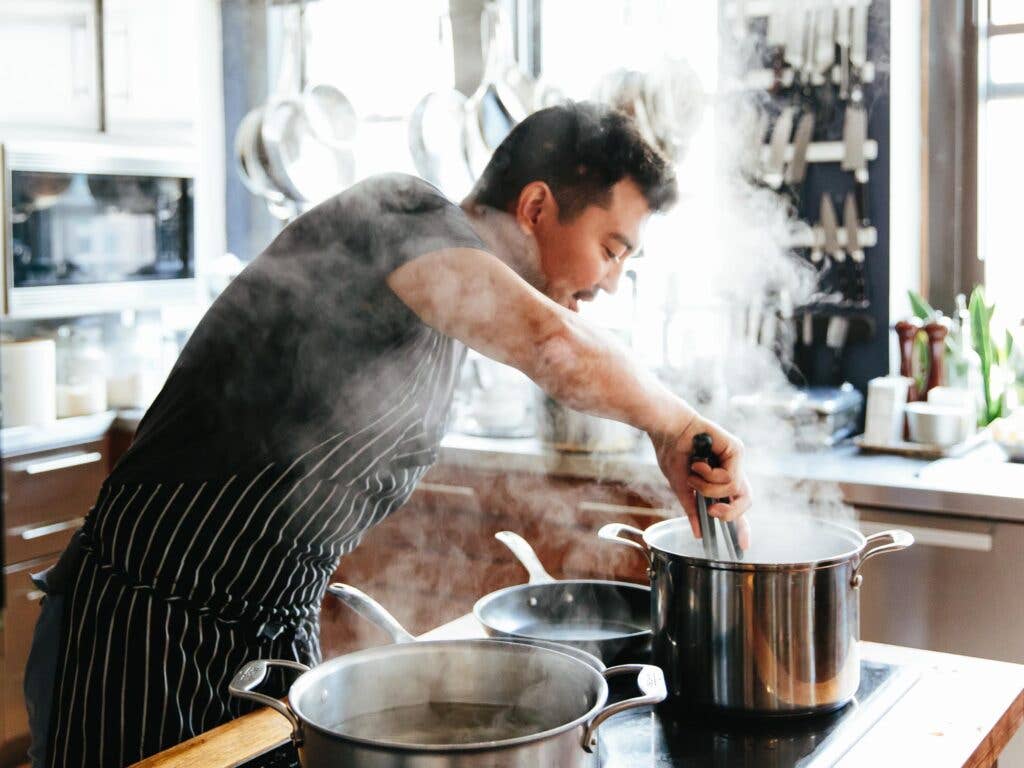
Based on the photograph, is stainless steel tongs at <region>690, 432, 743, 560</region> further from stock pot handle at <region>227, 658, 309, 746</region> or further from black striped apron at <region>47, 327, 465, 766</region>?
stock pot handle at <region>227, 658, 309, 746</region>

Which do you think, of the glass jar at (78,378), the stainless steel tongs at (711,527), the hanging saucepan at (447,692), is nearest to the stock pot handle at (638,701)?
the hanging saucepan at (447,692)

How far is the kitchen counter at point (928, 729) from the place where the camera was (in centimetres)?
102

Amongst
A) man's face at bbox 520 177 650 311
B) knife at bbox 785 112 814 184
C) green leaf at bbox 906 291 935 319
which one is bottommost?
green leaf at bbox 906 291 935 319

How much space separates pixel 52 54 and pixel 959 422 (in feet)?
7.99

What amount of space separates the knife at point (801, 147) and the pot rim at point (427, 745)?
219 centimetres

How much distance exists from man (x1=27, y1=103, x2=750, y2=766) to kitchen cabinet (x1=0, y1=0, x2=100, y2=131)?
173cm

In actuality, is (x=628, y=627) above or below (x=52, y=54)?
below

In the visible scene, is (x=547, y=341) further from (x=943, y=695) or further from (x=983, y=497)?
(x=983, y=497)

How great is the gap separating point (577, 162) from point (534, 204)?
0.27 ft

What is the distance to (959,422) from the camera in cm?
258

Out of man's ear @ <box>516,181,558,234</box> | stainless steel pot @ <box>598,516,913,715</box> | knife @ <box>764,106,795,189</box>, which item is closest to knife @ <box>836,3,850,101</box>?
knife @ <box>764,106,795,189</box>

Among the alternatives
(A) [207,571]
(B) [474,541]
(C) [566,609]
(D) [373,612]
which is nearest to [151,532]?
(A) [207,571]

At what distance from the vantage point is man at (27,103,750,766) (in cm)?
134

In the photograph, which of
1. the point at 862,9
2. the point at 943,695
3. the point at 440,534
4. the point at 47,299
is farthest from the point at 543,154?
the point at 47,299
